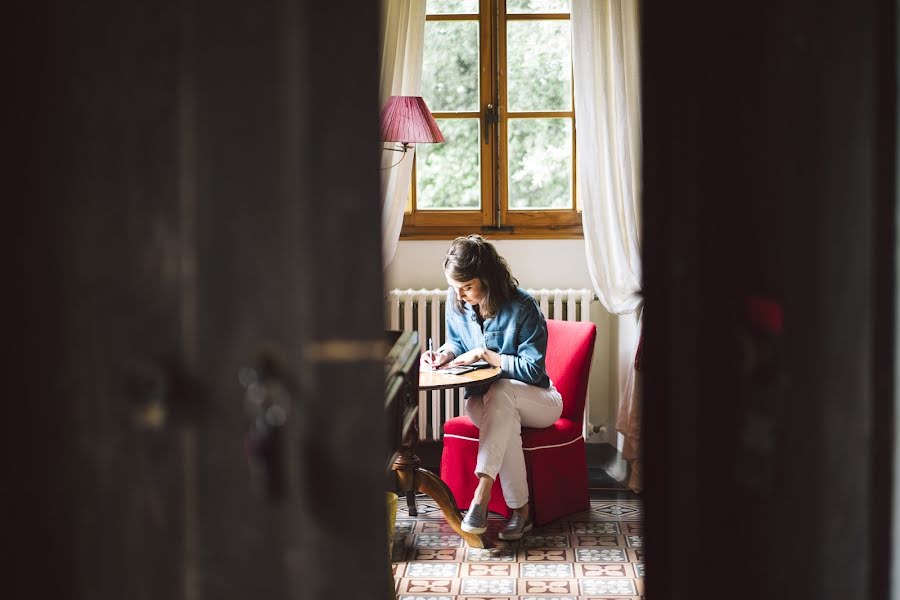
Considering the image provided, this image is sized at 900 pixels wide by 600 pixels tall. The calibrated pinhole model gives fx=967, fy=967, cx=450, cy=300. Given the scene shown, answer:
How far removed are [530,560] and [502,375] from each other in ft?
2.20

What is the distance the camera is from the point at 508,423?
356 centimetres

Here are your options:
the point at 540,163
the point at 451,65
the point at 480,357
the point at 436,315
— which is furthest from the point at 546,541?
the point at 451,65

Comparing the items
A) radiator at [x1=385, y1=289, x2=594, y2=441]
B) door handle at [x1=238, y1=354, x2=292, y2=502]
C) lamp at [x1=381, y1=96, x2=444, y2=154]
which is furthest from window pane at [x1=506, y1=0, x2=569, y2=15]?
door handle at [x1=238, y1=354, x2=292, y2=502]

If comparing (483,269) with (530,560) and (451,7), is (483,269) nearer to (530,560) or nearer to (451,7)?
(530,560)

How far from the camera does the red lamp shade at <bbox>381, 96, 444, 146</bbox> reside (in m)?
3.79

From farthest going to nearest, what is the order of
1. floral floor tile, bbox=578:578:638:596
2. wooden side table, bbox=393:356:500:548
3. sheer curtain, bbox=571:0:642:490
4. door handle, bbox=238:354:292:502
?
sheer curtain, bbox=571:0:642:490
wooden side table, bbox=393:356:500:548
floral floor tile, bbox=578:578:638:596
door handle, bbox=238:354:292:502

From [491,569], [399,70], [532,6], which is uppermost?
[532,6]

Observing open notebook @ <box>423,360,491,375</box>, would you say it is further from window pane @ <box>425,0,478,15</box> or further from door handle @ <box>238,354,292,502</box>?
door handle @ <box>238,354,292,502</box>

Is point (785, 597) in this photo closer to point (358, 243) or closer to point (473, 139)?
point (358, 243)

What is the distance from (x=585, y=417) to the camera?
4383 millimetres

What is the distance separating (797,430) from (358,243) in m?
0.65

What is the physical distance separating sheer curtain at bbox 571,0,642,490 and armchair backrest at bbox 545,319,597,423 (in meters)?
0.28

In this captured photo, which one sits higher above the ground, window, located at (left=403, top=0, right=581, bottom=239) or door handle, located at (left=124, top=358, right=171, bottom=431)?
window, located at (left=403, top=0, right=581, bottom=239)

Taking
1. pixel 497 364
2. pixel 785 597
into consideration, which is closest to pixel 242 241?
pixel 785 597
